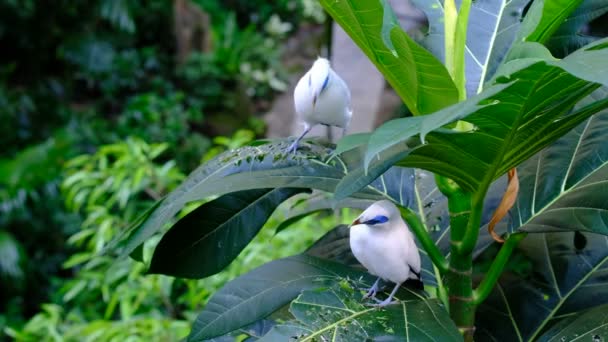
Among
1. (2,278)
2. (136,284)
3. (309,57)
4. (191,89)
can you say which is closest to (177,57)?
(191,89)

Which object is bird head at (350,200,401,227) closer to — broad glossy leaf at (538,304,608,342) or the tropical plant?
the tropical plant

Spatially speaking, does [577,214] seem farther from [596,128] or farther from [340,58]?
[340,58]

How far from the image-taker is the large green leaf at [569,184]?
0.68 metres

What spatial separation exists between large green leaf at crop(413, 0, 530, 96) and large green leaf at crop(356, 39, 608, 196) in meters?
0.19

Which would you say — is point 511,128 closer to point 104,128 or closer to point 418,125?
point 418,125

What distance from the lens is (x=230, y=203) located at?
81 cm

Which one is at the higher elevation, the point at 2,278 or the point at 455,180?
the point at 455,180

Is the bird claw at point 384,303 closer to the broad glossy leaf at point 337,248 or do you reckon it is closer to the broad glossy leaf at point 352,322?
the broad glossy leaf at point 352,322

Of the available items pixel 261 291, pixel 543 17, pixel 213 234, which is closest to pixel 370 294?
pixel 261 291

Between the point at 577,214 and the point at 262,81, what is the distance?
4467mm

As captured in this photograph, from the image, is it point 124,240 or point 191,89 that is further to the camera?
point 191,89

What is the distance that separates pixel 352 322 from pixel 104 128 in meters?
3.61

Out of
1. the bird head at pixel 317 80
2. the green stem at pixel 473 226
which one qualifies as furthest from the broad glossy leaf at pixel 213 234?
the green stem at pixel 473 226

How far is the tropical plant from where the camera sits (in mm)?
562
